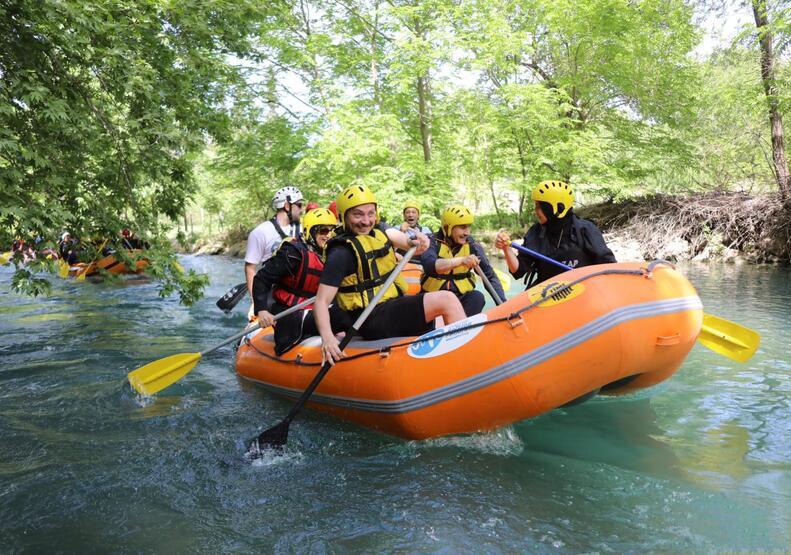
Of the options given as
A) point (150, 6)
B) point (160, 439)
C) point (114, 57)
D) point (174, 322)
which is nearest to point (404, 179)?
point (174, 322)

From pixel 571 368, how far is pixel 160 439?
9.56ft

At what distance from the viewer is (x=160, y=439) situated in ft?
13.5

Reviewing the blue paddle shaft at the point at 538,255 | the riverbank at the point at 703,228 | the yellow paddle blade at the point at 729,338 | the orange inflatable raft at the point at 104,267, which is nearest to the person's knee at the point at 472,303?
the blue paddle shaft at the point at 538,255

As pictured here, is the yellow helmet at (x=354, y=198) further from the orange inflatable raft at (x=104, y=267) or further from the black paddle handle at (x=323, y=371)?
the orange inflatable raft at (x=104, y=267)

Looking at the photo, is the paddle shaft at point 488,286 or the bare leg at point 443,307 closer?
the bare leg at point 443,307

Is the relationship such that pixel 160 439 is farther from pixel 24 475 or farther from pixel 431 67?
pixel 431 67

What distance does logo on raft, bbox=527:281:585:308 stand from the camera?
3.25 meters

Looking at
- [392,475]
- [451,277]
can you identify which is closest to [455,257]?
[451,277]

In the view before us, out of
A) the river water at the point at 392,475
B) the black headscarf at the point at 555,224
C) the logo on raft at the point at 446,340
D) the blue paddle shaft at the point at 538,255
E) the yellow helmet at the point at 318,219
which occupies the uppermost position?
the yellow helmet at the point at 318,219

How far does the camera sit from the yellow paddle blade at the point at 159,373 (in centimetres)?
485

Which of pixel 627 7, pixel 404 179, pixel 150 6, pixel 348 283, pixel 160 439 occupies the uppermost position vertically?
pixel 627 7

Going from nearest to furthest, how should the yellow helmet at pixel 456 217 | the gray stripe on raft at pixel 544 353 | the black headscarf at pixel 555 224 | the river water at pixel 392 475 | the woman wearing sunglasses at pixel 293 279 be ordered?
the river water at pixel 392 475 < the gray stripe on raft at pixel 544 353 < the black headscarf at pixel 555 224 < the woman wearing sunglasses at pixel 293 279 < the yellow helmet at pixel 456 217

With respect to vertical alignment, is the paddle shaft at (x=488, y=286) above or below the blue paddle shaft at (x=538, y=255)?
below

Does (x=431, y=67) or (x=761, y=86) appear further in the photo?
(x=431, y=67)
